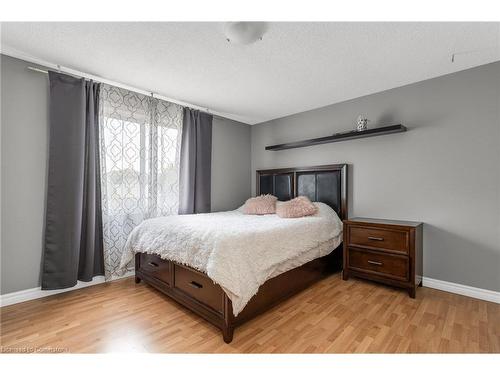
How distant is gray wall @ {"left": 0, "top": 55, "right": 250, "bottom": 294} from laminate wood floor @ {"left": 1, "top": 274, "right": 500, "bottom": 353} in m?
0.36

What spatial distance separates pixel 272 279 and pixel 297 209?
1104 mm

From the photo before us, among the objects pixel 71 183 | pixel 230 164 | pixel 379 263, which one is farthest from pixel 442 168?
pixel 71 183

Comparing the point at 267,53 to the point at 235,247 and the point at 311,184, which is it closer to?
the point at 235,247

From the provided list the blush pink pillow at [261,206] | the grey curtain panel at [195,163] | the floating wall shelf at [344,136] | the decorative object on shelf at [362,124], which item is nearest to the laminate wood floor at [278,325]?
the blush pink pillow at [261,206]

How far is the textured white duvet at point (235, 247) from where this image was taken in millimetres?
1668

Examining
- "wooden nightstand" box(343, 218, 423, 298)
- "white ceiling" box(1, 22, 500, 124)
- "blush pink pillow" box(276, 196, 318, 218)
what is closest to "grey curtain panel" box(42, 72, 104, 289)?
"white ceiling" box(1, 22, 500, 124)

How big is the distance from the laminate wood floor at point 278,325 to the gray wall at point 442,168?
47cm

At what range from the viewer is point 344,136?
298 cm

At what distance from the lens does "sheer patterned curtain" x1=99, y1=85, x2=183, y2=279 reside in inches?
106

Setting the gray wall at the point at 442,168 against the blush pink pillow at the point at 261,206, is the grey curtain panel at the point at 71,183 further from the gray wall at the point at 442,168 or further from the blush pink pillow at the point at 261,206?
the gray wall at the point at 442,168

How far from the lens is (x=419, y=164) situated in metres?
2.62

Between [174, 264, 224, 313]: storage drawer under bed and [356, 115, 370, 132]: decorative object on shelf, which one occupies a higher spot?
[356, 115, 370, 132]: decorative object on shelf

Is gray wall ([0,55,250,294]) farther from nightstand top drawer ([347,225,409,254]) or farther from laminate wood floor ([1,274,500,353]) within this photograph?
nightstand top drawer ([347,225,409,254])
